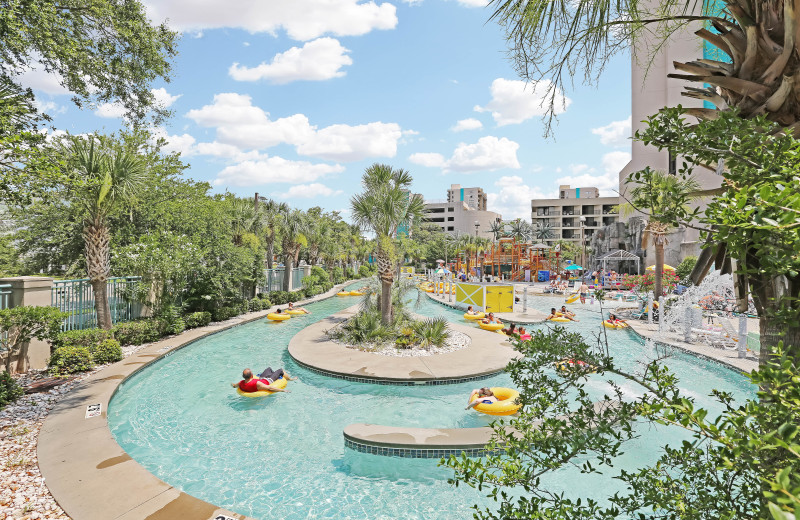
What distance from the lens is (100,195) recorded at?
11.3 metres

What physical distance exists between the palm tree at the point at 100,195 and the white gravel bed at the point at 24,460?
3951 mm

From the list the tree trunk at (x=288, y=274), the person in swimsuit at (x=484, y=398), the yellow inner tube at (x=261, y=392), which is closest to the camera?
the person in swimsuit at (x=484, y=398)

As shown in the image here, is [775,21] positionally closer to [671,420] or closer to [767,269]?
[767,269]

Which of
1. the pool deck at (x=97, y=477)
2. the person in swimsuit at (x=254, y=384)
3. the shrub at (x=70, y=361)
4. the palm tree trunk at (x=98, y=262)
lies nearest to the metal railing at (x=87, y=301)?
the palm tree trunk at (x=98, y=262)

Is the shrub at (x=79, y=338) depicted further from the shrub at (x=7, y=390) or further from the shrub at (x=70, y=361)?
the shrub at (x=7, y=390)

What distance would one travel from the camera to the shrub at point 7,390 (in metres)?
7.48

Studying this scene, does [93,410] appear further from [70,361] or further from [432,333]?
[432,333]

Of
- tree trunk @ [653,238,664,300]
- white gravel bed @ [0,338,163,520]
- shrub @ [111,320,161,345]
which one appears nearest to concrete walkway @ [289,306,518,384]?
shrub @ [111,320,161,345]

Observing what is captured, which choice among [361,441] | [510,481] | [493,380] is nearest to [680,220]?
[510,481]

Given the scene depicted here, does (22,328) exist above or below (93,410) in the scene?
above

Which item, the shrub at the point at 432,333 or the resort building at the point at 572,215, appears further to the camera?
the resort building at the point at 572,215

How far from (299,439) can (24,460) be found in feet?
13.4

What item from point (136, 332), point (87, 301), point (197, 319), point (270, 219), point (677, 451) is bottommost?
point (197, 319)

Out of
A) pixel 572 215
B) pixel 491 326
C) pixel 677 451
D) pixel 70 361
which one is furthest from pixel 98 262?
pixel 572 215
